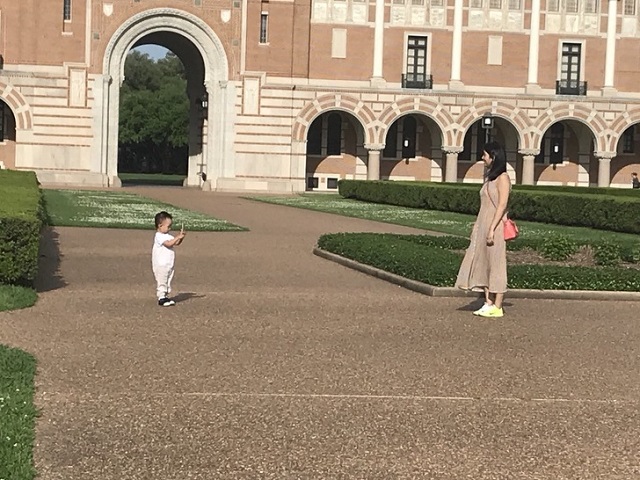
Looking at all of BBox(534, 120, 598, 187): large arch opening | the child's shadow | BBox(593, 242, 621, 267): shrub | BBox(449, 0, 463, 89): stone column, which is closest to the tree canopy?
BBox(449, 0, 463, 89): stone column

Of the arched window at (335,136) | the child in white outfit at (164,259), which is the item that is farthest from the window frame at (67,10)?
the child in white outfit at (164,259)

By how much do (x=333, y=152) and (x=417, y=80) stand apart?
5021 mm

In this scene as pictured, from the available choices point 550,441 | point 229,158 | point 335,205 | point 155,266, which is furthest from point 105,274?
point 229,158

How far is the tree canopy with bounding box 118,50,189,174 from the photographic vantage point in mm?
71438

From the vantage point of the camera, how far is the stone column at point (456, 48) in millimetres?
46125

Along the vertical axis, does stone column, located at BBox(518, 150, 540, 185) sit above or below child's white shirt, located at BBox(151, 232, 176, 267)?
above

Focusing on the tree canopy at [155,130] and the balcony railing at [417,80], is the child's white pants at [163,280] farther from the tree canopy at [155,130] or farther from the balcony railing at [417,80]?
the tree canopy at [155,130]

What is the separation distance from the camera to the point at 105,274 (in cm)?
1295

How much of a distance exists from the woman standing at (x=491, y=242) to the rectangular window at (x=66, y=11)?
36056 mm

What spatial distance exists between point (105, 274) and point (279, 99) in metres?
32.4

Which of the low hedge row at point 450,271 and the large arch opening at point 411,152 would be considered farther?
the large arch opening at point 411,152

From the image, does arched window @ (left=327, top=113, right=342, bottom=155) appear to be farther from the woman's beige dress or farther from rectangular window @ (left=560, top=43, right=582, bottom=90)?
the woman's beige dress

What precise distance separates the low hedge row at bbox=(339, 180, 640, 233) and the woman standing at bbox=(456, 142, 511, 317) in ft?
31.2

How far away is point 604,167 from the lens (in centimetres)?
4706
